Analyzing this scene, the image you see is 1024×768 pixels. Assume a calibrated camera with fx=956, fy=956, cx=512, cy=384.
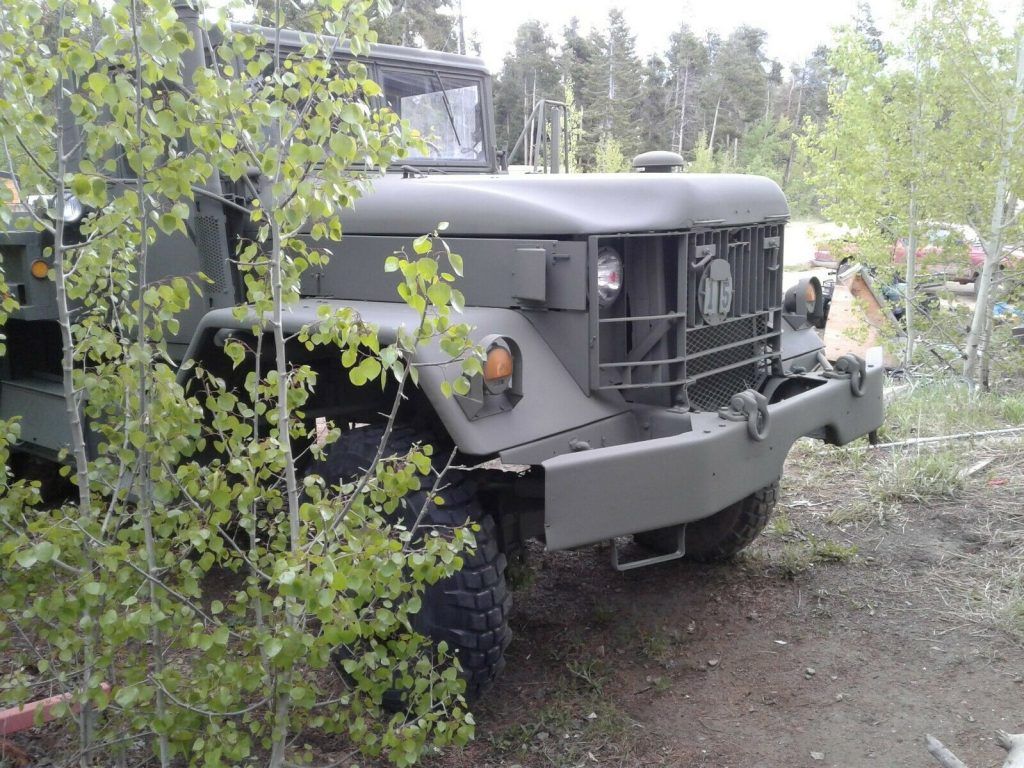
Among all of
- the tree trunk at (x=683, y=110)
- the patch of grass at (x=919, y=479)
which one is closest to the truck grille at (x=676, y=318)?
the patch of grass at (x=919, y=479)

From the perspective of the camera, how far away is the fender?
2.63 metres

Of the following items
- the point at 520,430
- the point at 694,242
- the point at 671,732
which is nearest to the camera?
the point at 520,430

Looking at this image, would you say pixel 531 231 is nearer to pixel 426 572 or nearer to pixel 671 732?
pixel 426 572

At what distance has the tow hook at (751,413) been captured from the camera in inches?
116

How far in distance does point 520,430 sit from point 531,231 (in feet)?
2.21

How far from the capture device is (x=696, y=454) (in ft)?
9.12

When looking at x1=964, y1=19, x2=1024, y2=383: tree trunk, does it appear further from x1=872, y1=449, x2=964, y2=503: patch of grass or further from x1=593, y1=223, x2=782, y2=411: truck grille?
x1=593, y1=223, x2=782, y2=411: truck grille

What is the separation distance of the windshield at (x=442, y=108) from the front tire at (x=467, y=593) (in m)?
1.84

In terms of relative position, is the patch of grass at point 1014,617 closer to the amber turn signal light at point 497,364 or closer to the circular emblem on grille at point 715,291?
the circular emblem on grille at point 715,291

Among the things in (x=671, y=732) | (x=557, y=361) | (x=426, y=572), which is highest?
(x=557, y=361)

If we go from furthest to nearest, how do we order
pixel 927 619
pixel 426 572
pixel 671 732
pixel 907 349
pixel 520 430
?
1. pixel 907 349
2. pixel 927 619
3. pixel 671 732
4. pixel 520 430
5. pixel 426 572

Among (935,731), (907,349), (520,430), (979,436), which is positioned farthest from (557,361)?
(907,349)

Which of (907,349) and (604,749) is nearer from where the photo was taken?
(604,749)

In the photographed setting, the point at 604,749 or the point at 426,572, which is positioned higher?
the point at 426,572
